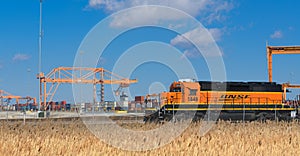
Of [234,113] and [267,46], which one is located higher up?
[267,46]

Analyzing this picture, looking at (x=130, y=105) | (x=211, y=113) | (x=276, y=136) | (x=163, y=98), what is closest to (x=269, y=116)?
(x=211, y=113)

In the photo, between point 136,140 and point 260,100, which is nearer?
point 136,140

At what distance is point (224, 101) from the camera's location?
3206 centimetres

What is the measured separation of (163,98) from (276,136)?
1897 cm

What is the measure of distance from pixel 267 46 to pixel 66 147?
32334mm

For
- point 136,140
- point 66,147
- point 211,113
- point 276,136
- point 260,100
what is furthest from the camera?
point 260,100

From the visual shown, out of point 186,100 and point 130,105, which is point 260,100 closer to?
point 186,100

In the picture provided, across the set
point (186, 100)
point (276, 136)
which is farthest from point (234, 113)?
point (276, 136)

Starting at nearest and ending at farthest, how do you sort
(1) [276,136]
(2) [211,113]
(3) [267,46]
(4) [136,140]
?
(4) [136,140], (1) [276,136], (2) [211,113], (3) [267,46]

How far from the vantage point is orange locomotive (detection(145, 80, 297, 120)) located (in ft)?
100

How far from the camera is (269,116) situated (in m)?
32.5

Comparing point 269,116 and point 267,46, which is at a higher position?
point 267,46

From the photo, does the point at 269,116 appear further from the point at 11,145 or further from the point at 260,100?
the point at 11,145

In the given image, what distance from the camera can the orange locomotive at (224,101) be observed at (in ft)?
100
